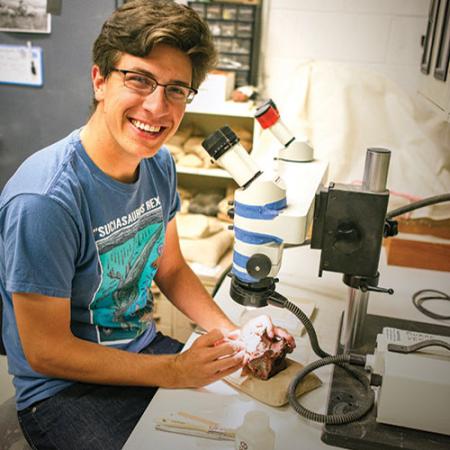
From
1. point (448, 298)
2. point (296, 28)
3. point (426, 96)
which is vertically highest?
point (296, 28)

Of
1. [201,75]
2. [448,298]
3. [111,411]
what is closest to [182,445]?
[111,411]

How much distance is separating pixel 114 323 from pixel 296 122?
4.06 feet

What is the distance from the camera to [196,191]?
257cm

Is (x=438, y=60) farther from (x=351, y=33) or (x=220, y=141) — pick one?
(x=351, y=33)

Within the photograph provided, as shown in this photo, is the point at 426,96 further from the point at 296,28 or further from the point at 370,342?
the point at 296,28

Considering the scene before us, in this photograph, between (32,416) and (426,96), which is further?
(426,96)

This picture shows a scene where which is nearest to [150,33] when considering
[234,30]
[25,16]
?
[234,30]

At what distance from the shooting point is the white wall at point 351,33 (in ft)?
7.18

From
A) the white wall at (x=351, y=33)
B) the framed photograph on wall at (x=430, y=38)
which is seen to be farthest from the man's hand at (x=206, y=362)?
the white wall at (x=351, y=33)

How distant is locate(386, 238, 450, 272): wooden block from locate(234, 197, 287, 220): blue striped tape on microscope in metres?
0.98

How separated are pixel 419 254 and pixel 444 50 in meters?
0.69

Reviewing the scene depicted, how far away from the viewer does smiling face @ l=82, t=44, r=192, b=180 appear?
106 centimetres

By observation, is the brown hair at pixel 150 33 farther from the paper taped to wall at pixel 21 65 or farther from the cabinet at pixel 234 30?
the paper taped to wall at pixel 21 65

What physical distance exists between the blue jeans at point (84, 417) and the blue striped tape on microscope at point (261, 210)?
577 mm
